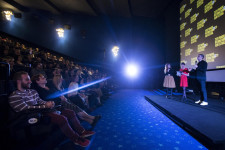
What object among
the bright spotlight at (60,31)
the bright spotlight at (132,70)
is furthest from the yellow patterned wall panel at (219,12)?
the bright spotlight at (60,31)

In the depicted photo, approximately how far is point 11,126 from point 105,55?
309 inches

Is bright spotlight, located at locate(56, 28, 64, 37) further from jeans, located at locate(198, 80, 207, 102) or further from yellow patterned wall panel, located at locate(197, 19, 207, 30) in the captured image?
jeans, located at locate(198, 80, 207, 102)

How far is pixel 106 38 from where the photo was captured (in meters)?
8.87

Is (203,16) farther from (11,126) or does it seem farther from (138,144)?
(11,126)

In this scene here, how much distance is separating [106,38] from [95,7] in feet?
7.23

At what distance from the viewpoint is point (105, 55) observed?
888cm

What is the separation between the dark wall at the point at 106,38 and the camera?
8727 mm

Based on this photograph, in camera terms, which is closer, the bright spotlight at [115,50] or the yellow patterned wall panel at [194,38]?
the yellow patterned wall panel at [194,38]

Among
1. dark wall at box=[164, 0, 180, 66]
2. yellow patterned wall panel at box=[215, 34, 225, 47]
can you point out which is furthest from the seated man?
dark wall at box=[164, 0, 180, 66]

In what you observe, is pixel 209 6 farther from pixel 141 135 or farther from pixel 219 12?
pixel 141 135

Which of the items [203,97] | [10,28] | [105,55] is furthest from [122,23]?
[10,28]

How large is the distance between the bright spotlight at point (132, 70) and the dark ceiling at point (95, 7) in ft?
12.9

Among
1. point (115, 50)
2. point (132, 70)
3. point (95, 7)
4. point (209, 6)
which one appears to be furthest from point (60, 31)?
point (209, 6)

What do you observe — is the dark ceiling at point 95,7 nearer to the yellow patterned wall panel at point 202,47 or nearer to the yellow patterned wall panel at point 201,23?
the yellow patterned wall panel at point 201,23
